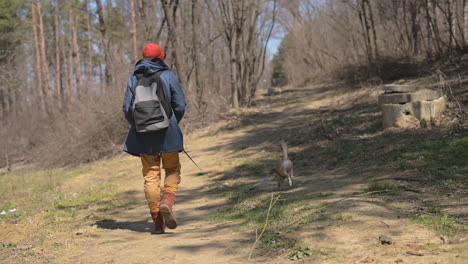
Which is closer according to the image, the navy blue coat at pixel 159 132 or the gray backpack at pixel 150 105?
the gray backpack at pixel 150 105

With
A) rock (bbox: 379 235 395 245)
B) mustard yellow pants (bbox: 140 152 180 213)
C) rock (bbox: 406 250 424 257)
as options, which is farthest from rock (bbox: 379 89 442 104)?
rock (bbox: 406 250 424 257)

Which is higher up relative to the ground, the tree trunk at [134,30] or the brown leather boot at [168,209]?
the tree trunk at [134,30]

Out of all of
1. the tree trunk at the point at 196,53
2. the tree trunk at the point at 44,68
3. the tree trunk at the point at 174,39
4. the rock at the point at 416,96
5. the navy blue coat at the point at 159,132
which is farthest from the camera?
the tree trunk at the point at 44,68

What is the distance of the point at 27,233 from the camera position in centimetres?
574

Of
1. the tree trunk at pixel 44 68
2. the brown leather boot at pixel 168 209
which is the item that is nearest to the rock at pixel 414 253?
the brown leather boot at pixel 168 209

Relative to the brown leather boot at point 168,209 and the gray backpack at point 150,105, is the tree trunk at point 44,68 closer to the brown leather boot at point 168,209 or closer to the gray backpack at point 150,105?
the gray backpack at point 150,105

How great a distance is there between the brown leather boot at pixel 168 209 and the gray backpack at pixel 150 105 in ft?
2.40

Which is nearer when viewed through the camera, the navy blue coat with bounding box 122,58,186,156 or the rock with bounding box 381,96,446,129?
the navy blue coat with bounding box 122,58,186,156

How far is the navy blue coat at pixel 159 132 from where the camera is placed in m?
4.98

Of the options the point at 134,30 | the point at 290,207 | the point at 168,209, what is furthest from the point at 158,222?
the point at 134,30

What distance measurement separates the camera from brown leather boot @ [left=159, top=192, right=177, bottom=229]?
4.83m

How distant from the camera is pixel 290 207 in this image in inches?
203

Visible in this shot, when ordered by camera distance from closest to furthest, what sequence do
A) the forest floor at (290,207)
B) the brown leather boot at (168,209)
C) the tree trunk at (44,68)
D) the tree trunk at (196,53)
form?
the forest floor at (290,207)
the brown leather boot at (168,209)
the tree trunk at (196,53)
the tree trunk at (44,68)

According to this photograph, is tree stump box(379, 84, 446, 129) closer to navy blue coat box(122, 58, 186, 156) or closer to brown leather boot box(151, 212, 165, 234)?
navy blue coat box(122, 58, 186, 156)
